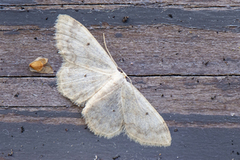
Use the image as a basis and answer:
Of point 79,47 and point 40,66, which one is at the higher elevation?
point 79,47

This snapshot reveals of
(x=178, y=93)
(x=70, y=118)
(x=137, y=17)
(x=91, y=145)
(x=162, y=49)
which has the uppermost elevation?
(x=137, y=17)

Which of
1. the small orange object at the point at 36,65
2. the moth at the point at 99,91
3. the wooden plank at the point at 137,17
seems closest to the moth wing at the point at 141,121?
the moth at the point at 99,91

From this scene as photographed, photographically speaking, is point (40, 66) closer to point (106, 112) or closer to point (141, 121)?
point (106, 112)

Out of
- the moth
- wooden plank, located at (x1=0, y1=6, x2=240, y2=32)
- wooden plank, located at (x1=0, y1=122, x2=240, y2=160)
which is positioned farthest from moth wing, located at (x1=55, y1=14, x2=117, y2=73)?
wooden plank, located at (x1=0, y1=122, x2=240, y2=160)

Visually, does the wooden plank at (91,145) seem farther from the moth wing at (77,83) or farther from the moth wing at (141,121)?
the moth wing at (77,83)

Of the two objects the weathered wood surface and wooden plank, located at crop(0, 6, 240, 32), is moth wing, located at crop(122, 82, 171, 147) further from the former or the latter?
wooden plank, located at crop(0, 6, 240, 32)

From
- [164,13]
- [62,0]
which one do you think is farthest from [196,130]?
[62,0]

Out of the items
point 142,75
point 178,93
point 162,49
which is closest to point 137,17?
point 162,49
